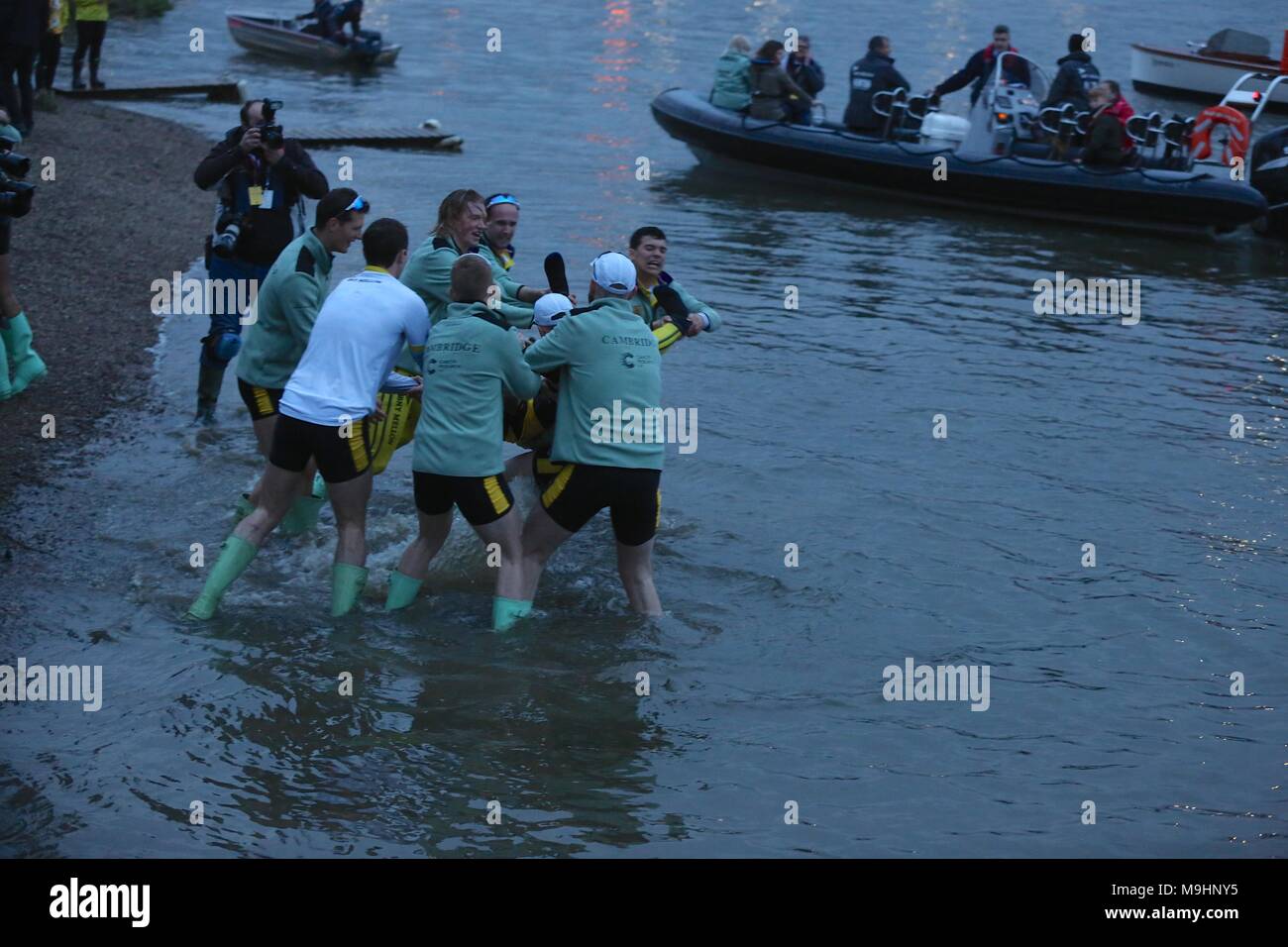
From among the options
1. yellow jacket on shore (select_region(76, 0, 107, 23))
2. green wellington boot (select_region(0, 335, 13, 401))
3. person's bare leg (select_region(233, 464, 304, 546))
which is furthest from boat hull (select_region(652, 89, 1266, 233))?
person's bare leg (select_region(233, 464, 304, 546))

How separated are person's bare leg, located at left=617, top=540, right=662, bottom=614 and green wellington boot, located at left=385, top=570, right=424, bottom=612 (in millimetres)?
1000

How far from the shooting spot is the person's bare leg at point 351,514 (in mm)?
6961

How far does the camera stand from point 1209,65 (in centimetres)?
2933

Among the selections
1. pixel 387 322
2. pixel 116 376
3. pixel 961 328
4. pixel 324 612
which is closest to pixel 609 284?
pixel 387 322

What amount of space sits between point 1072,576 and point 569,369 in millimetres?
3314

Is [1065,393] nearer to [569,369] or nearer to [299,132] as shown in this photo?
[569,369]

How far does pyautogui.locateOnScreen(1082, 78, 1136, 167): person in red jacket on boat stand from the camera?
17938 mm

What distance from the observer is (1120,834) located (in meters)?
5.71

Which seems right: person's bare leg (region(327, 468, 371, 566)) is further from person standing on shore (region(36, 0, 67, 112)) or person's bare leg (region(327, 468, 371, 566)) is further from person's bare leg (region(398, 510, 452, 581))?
person standing on shore (region(36, 0, 67, 112))

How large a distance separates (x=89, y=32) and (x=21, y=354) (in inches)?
551

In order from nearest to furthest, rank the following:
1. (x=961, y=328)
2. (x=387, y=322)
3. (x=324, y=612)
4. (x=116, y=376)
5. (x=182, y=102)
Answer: (x=387, y=322) → (x=324, y=612) → (x=116, y=376) → (x=961, y=328) → (x=182, y=102)
